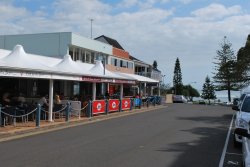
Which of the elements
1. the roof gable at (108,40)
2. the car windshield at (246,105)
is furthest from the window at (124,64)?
the car windshield at (246,105)

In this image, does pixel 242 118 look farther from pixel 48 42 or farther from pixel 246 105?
pixel 48 42

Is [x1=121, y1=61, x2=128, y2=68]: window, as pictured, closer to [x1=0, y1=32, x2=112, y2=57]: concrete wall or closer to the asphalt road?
[x1=0, y1=32, x2=112, y2=57]: concrete wall

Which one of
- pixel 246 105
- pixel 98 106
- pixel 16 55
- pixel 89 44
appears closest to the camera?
pixel 246 105

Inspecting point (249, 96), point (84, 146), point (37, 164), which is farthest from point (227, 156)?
point (37, 164)

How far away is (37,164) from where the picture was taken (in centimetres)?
947

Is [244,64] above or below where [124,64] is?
above

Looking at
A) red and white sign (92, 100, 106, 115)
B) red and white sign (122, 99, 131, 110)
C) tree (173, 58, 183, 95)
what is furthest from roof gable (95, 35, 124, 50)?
tree (173, 58, 183, 95)

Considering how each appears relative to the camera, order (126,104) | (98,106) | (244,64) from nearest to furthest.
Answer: (98,106)
(126,104)
(244,64)

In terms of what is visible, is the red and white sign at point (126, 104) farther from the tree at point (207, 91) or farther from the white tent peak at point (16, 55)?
the tree at point (207, 91)

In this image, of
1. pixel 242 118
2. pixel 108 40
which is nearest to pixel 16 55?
pixel 242 118

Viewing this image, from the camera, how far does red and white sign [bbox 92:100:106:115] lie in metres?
24.4

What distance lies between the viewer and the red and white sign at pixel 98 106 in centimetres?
2440

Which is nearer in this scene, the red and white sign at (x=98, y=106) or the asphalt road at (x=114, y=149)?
the asphalt road at (x=114, y=149)

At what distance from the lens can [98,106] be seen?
2508 centimetres
